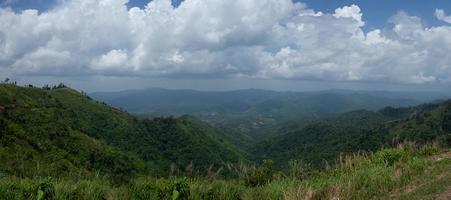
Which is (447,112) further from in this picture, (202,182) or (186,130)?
(202,182)

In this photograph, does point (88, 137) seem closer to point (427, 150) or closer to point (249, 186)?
point (427, 150)

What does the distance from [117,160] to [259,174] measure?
76.5m

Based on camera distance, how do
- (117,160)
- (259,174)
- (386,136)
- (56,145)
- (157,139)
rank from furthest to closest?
(157,139) < (386,136) < (117,160) < (56,145) < (259,174)

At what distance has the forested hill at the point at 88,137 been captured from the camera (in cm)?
5738

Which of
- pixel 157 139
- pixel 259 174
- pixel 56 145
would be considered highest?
pixel 259 174

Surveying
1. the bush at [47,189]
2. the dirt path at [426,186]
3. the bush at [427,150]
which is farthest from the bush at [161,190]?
the bush at [427,150]

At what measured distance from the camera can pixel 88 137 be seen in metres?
90.3

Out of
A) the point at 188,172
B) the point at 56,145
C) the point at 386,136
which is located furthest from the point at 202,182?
the point at 386,136

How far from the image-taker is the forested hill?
5738 cm

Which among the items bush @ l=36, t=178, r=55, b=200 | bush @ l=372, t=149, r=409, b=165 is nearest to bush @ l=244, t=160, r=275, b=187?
bush @ l=372, t=149, r=409, b=165

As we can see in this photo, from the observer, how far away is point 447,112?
14338cm

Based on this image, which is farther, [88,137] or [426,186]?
[88,137]

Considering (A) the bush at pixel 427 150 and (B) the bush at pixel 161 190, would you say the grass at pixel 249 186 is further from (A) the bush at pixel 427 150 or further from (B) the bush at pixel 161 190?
(A) the bush at pixel 427 150

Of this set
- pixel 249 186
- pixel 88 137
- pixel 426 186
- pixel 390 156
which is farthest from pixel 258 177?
pixel 88 137
